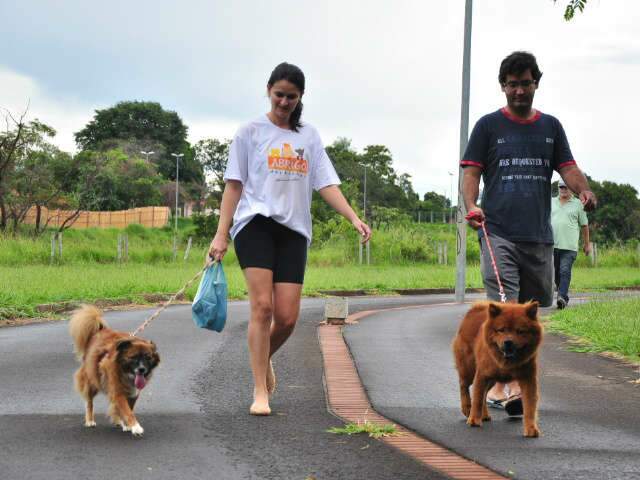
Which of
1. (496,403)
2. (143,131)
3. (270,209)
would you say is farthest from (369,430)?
(143,131)

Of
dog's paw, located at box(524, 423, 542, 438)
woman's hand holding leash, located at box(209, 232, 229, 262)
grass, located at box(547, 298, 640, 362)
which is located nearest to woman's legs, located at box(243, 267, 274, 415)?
woman's hand holding leash, located at box(209, 232, 229, 262)

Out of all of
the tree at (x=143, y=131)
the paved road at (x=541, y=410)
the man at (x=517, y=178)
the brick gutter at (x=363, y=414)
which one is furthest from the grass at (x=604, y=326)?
the tree at (x=143, y=131)

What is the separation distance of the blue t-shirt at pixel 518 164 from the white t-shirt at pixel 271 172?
1064 mm

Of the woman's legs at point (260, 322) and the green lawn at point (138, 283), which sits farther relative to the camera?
the green lawn at point (138, 283)

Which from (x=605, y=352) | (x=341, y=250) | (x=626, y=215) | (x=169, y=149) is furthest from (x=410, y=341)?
(x=169, y=149)

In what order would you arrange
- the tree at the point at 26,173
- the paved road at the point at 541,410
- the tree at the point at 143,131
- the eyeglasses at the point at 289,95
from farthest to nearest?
1. the tree at the point at 143,131
2. the tree at the point at 26,173
3. the eyeglasses at the point at 289,95
4. the paved road at the point at 541,410

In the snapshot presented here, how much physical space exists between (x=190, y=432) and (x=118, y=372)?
534mm

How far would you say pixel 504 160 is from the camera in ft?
20.0

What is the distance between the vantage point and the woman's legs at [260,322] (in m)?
6.05

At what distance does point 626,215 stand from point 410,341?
59.4 metres

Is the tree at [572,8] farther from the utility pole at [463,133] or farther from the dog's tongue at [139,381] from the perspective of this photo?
the utility pole at [463,133]

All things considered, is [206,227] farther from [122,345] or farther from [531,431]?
[531,431]

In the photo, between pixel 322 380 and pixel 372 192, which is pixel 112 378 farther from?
pixel 372 192

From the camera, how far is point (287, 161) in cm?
609
